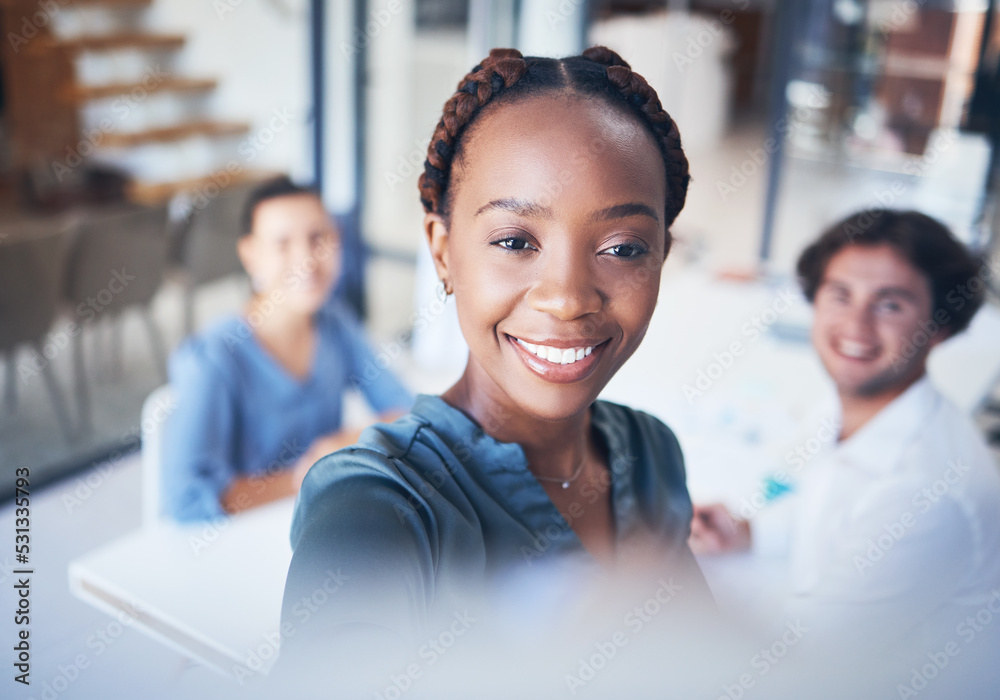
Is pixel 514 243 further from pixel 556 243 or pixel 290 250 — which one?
pixel 290 250

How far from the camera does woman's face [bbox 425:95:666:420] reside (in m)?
0.39

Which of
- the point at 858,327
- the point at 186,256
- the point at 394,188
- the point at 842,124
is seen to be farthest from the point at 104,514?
the point at 842,124

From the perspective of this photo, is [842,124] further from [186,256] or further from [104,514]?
[104,514]

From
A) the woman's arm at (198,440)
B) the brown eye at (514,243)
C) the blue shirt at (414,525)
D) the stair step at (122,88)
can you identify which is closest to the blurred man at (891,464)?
the blue shirt at (414,525)

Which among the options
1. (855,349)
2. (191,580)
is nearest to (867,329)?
(855,349)

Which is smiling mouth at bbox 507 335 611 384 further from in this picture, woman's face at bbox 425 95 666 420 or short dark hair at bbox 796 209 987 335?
short dark hair at bbox 796 209 987 335

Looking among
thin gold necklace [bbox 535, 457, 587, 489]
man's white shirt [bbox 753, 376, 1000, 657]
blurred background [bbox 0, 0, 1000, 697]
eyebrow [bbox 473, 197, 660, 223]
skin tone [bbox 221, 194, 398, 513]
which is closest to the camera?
eyebrow [bbox 473, 197, 660, 223]

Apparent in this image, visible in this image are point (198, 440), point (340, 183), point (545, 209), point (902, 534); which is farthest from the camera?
point (340, 183)

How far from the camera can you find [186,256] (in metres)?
2.66

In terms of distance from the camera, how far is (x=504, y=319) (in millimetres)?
411

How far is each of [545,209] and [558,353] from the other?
7cm

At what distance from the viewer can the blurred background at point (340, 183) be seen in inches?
72.8

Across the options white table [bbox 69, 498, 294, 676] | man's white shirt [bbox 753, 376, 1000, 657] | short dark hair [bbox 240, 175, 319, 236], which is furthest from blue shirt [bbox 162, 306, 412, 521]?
man's white shirt [bbox 753, 376, 1000, 657]

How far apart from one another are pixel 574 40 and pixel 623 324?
10.5ft
